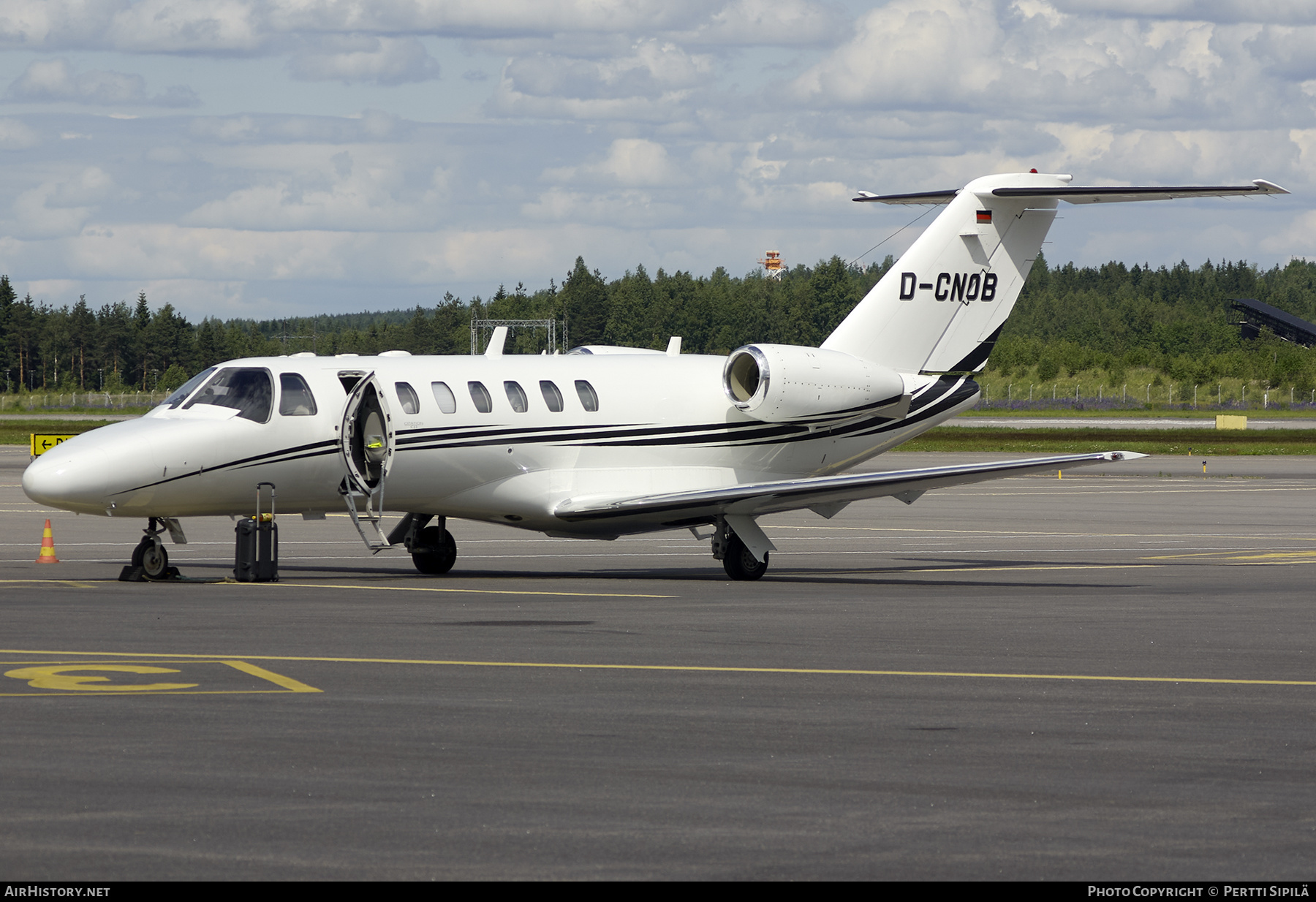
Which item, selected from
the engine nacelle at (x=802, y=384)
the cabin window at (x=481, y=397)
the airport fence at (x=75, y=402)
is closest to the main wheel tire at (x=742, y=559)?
the engine nacelle at (x=802, y=384)

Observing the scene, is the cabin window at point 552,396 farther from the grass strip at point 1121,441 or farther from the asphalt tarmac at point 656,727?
the grass strip at point 1121,441

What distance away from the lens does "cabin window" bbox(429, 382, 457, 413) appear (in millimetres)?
23391

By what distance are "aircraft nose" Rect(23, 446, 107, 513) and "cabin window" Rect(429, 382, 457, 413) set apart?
465 centimetres

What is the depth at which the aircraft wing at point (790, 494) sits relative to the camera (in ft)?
73.0

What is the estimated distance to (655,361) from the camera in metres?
25.5

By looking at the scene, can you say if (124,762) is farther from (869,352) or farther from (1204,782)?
(869,352)

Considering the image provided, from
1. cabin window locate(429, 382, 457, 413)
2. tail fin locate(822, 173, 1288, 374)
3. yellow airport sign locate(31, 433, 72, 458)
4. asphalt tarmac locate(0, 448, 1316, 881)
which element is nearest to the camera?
asphalt tarmac locate(0, 448, 1316, 881)

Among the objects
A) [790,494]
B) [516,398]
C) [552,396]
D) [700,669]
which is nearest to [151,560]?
[516,398]

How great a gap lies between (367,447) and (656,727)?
12455 millimetres

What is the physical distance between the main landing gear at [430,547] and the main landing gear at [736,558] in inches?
157

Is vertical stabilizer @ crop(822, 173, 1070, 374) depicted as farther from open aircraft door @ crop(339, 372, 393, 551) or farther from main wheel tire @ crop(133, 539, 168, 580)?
main wheel tire @ crop(133, 539, 168, 580)

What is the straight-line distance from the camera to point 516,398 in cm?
2402

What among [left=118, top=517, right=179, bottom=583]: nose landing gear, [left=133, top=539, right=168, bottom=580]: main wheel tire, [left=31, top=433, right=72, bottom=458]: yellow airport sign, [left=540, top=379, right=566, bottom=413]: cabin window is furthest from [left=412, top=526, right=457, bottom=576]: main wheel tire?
[left=31, top=433, right=72, bottom=458]: yellow airport sign

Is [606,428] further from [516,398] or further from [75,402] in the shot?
[75,402]
